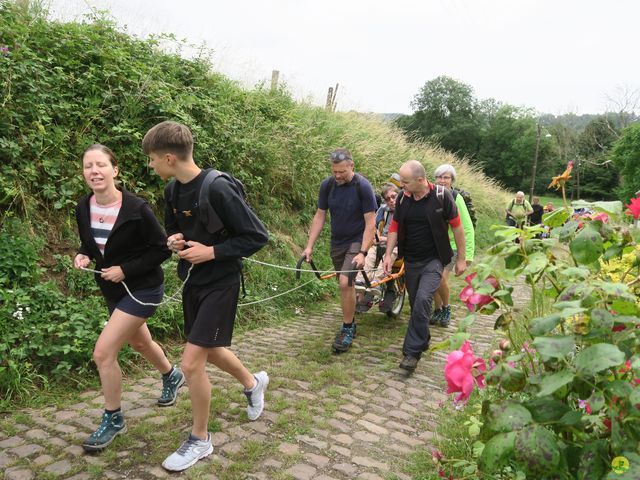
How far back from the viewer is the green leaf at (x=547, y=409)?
56.7 inches

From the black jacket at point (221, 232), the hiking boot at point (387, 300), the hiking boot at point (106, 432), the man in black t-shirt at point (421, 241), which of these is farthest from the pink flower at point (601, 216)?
the hiking boot at point (387, 300)

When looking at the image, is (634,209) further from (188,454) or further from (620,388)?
(188,454)

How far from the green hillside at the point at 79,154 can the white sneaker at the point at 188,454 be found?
5.33ft

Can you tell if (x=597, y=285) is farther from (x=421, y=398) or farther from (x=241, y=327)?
(x=241, y=327)

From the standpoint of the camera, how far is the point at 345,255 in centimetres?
584

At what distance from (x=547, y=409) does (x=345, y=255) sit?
4.41m

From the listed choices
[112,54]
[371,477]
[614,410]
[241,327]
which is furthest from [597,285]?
[112,54]

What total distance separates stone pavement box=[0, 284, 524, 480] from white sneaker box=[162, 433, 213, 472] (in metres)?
0.05

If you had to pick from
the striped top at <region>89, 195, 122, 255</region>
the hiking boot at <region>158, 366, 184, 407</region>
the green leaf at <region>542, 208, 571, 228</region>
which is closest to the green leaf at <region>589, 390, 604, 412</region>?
the green leaf at <region>542, 208, 571, 228</region>

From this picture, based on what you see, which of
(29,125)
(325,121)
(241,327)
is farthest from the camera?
(325,121)

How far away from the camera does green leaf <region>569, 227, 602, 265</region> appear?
1608 mm

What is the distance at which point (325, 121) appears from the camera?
12.6m

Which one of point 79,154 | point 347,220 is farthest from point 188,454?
point 79,154

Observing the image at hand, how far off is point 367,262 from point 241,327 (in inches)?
74.3
